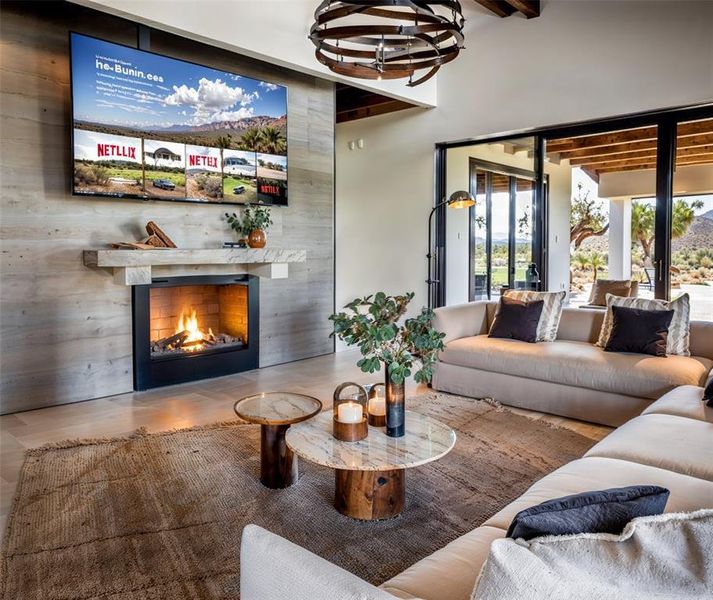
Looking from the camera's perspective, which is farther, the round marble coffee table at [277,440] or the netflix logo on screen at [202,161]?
the netflix logo on screen at [202,161]

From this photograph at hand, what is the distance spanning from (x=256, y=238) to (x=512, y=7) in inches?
131

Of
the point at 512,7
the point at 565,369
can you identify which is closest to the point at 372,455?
the point at 565,369

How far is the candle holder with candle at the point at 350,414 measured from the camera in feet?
8.02

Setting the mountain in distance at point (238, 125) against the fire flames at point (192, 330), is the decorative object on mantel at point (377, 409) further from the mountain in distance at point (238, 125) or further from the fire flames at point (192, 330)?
the mountain in distance at point (238, 125)

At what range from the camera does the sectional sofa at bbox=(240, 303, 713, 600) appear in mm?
1126

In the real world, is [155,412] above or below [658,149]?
below

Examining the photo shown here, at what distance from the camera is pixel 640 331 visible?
154 inches

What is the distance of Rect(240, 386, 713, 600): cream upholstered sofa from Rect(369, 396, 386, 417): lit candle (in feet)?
2.80

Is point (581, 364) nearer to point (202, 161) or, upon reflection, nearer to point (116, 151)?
point (202, 161)

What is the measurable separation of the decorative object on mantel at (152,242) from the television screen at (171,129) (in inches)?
10.3

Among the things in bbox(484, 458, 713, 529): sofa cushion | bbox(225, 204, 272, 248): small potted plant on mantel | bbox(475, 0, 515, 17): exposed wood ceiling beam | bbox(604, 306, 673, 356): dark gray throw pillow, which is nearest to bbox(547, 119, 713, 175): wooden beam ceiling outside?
bbox(475, 0, 515, 17): exposed wood ceiling beam

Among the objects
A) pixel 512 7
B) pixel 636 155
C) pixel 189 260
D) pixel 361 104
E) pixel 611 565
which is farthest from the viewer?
pixel 361 104

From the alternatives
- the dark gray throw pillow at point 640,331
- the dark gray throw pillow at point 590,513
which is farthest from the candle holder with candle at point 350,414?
the dark gray throw pillow at point 640,331

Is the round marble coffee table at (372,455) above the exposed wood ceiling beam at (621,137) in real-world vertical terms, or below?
below
